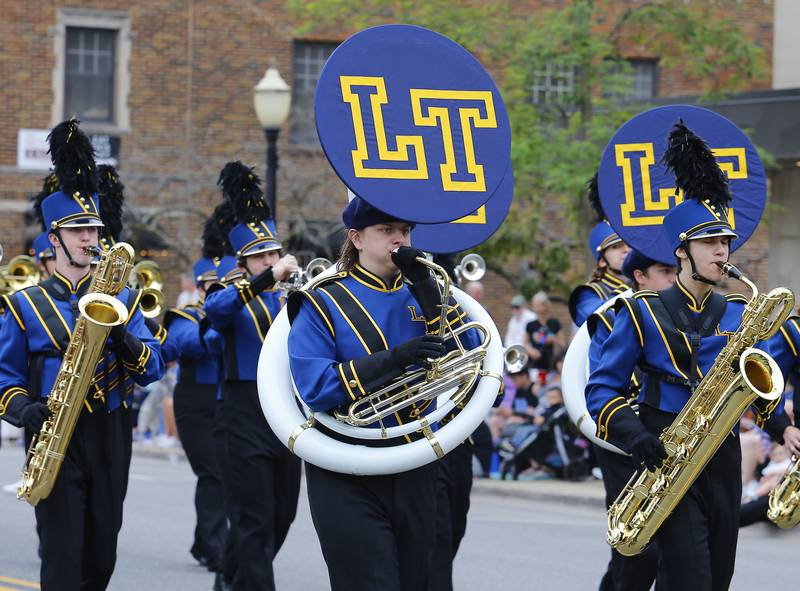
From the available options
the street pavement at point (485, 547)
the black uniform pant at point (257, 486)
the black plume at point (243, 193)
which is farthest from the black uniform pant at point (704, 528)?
the street pavement at point (485, 547)

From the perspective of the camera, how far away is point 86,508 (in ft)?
23.7

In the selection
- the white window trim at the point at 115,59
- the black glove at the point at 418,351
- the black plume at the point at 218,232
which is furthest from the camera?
the white window trim at the point at 115,59

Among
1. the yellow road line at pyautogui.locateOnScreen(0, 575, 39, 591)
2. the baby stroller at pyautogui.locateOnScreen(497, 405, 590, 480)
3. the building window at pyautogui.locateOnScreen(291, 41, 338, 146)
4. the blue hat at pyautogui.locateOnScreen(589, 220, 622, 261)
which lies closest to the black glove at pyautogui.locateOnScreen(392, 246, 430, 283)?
the blue hat at pyautogui.locateOnScreen(589, 220, 622, 261)

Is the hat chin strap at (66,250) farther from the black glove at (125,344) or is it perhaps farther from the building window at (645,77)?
the building window at (645,77)

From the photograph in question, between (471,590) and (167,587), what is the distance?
1.81 m

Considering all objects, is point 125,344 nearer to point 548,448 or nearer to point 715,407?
point 715,407

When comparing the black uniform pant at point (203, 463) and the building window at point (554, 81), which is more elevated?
the building window at point (554, 81)

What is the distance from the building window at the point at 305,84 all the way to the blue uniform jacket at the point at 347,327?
21218mm

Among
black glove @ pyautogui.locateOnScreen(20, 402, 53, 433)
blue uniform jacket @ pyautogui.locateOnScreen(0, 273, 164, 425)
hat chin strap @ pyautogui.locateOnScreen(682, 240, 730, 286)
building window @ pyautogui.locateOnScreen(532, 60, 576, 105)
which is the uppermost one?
building window @ pyautogui.locateOnScreen(532, 60, 576, 105)

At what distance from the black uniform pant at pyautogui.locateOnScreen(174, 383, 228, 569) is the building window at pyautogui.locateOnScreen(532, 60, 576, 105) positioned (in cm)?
927

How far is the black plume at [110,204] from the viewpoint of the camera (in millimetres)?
8203

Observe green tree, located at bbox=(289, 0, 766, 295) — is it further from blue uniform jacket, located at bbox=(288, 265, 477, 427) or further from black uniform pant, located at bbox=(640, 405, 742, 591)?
blue uniform jacket, located at bbox=(288, 265, 477, 427)

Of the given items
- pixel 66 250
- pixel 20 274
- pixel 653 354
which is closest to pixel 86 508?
pixel 66 250

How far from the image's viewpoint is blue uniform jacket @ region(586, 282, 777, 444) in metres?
6.55
